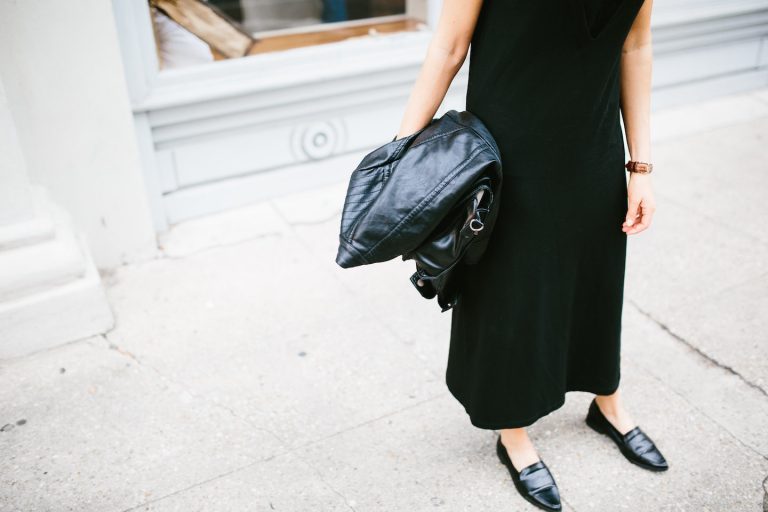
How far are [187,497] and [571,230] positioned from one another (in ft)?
4.79

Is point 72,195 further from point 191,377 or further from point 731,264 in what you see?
point 731,264

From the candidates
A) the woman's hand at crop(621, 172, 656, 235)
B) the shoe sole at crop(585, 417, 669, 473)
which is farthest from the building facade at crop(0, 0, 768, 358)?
the woman's hand at crop(621, 172, 656, 235)

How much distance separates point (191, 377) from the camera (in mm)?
2770

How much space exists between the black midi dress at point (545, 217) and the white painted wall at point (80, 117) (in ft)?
6.39

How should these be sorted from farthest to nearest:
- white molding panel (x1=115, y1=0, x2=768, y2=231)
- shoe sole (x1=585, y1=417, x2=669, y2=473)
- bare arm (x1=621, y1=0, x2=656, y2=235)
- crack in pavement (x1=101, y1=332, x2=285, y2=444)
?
1. white molding panel (x1=115, y1=0, x2=768, y2=231)
2. crack in pavement (x1=101, y1=332, x2=285, y2=444)
3. shoe sole (x1=585, y1=417, x2=669, y2=473)
4. bare arm (x1=621, y1=0, x2=656, y2=235)

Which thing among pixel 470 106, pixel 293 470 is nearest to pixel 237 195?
pixel 293 470

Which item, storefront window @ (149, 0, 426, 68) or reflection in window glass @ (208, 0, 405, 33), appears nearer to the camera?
storefront window @ (149, 0, 426, 68)

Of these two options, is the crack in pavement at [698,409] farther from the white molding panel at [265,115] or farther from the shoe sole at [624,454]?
the white molding panel at [265,115]

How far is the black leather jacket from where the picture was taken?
165 cm

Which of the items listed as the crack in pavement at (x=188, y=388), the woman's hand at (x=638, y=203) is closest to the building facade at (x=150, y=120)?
the crack in pavement at (x=188, y=388)

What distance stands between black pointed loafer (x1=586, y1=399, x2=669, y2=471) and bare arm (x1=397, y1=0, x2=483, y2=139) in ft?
4.16

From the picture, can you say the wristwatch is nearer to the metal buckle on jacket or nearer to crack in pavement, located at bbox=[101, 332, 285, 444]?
the metal buckle on jacket

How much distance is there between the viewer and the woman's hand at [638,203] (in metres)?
1.96

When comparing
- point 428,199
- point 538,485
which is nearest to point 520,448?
point 538,485
